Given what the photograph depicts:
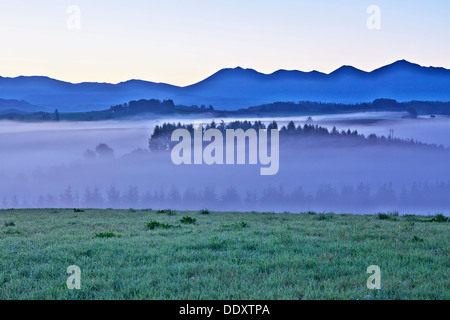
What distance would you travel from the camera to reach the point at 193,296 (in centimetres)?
795

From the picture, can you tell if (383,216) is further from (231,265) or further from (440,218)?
(231,265)

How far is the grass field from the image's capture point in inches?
324

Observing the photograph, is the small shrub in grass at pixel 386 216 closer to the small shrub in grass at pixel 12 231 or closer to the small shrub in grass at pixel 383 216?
the small shrub in grass at pixel 383 216

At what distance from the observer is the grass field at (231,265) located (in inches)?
324

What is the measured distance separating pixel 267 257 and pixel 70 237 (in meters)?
8.72

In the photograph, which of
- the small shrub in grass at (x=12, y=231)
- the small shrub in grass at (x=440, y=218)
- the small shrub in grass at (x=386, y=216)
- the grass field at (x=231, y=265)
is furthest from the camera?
the small shrub in grass at (x=386, y=216)

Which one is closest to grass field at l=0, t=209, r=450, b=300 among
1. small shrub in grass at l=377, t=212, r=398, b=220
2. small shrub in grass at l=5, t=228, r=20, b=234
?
small shrub in grass at l=5, t=228, r=20, b=234

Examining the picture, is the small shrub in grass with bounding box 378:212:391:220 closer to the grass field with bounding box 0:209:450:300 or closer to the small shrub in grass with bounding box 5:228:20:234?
the grass field with bounding box 0:209:450:300

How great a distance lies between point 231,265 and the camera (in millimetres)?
10133

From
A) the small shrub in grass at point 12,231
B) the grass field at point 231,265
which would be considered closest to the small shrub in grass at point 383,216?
the grass field at point 231,265

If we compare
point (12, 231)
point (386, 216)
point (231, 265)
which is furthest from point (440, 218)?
point (12, 231)

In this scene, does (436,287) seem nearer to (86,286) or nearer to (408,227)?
(86,286)
